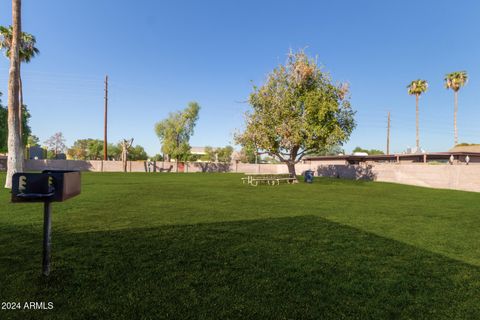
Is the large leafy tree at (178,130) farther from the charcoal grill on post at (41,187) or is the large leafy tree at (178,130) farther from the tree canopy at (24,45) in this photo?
the charcoal grill on post at (41,187)

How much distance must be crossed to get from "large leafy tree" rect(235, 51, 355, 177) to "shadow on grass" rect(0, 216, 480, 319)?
17.6 m

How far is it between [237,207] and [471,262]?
23.0ft

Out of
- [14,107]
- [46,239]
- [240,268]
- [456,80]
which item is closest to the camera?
[46,239]

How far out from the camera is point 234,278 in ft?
13.1

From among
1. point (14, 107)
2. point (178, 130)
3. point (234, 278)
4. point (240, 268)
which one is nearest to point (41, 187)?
point (234, 278)

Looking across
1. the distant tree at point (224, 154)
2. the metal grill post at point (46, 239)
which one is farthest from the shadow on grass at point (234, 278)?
the distant tree at point (224, 154)

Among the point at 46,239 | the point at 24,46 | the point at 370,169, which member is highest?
the point at 24,46

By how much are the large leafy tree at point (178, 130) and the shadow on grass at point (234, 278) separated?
49461 millimetres

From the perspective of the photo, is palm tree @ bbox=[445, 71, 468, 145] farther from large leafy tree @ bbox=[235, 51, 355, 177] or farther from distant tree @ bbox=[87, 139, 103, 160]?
distant tree @ bbox=[87, 139, 103, 160]

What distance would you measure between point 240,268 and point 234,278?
387 millimetres

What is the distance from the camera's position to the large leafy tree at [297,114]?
2288cm

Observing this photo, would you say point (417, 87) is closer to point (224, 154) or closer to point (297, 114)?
point (297, 114)

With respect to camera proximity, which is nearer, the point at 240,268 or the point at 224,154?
the point at 240,268

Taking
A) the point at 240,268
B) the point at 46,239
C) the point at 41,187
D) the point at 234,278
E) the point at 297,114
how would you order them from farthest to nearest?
1. the point at 297,114
2. the point at 240,268
3. the point at 234,278
4. the point at 46,239
5. the point at 41,187
